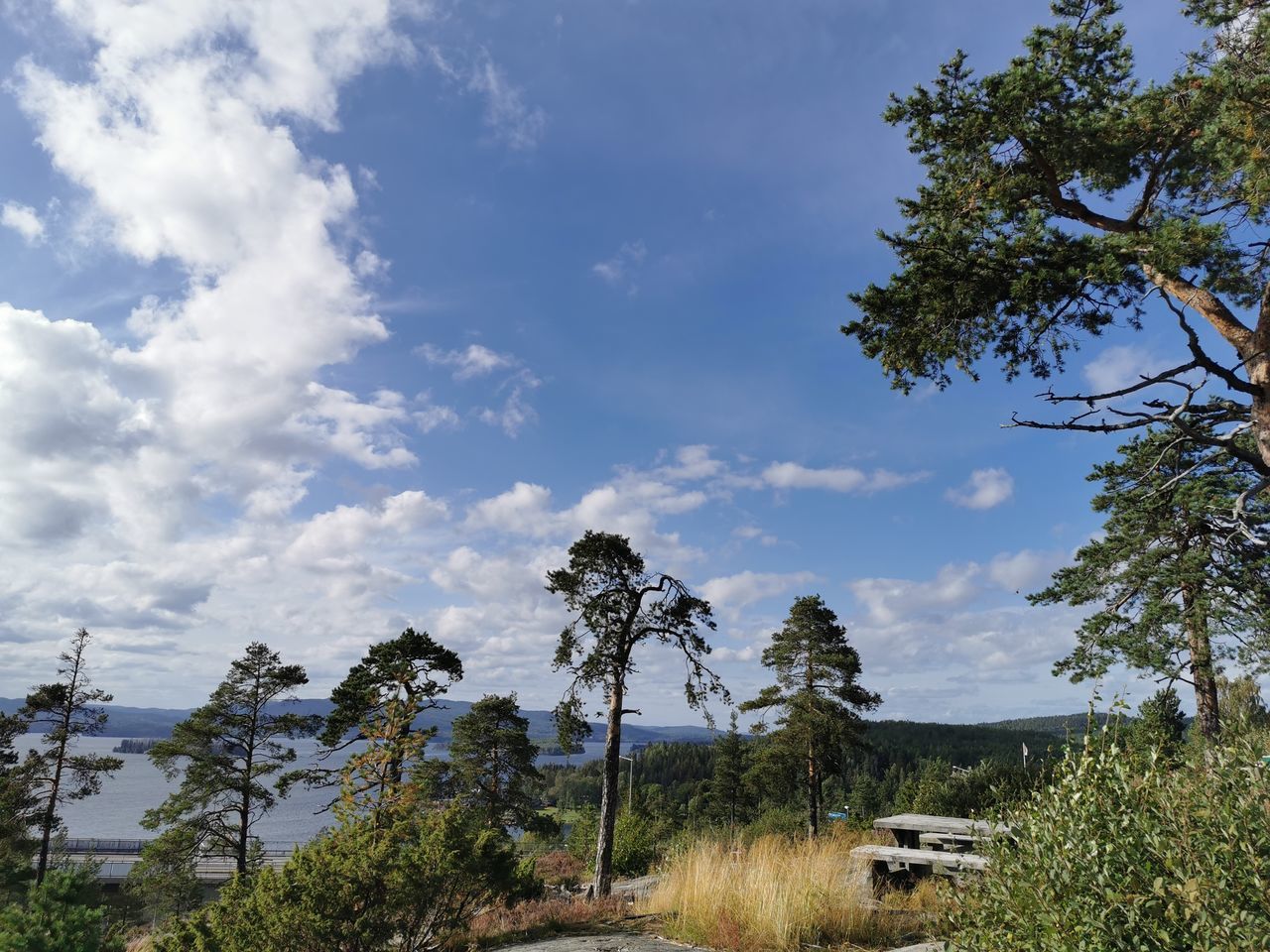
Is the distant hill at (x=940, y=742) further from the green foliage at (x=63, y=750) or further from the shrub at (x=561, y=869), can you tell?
the green foliage at (x=63, y=750)

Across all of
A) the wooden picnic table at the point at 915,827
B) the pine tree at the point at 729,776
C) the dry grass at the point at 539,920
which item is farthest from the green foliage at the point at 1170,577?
the pine tree at the point at 729,776

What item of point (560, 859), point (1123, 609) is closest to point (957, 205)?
point (1123, 609)

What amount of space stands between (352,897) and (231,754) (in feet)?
77.1

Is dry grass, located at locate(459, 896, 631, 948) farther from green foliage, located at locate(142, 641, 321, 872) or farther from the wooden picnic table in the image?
green foliage, located at locate(142, 641, 321, 872)

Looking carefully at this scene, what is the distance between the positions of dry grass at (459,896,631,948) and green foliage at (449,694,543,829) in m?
18.9

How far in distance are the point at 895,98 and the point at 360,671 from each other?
67.3ft

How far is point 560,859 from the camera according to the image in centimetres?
3059

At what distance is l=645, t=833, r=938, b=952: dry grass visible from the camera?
6520mm

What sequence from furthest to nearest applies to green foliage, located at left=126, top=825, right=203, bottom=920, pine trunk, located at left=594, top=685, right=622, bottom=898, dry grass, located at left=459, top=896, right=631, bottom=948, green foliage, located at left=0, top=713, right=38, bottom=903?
green foliage, located at left=0, top=713, right=38, bottom=903 < green foliage, located at left=126, top=825, right=203, bottom=920 < pine trunk, located at left=594, top=685, right=622, bottom=898 < dry grass, located at left=459, top=896, right=631, bottom=948

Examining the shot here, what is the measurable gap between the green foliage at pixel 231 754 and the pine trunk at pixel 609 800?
1483 cm

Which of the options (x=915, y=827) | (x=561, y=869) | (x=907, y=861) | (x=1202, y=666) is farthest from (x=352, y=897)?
(x=561, y=869)

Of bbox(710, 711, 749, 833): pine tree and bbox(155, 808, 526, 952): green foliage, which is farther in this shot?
bbox(710, 711, 749, 833): pine tree

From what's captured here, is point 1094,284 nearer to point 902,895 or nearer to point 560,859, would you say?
point 902,895

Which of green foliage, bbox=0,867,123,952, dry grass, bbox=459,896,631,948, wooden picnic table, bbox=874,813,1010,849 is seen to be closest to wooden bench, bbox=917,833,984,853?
wooden picnic table, bbox=874,813,1010,849
